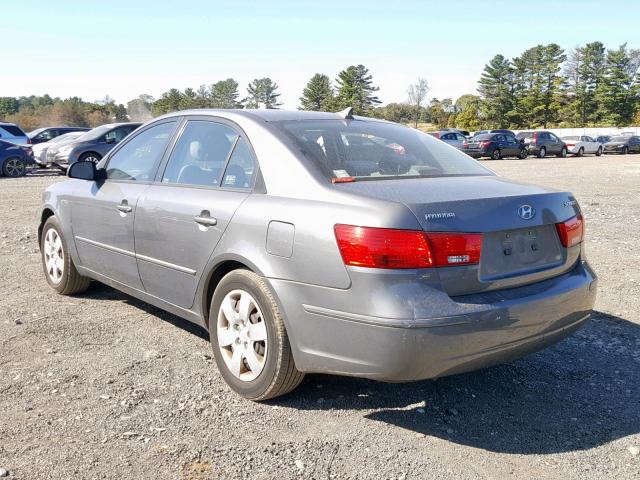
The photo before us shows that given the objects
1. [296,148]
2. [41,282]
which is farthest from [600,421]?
[41,282]

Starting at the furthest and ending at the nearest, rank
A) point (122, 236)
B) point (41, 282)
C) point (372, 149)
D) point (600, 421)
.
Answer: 1. point (41, 282)
2. point (122, 236)
3. point (372, 149)
4. point (600, 421)

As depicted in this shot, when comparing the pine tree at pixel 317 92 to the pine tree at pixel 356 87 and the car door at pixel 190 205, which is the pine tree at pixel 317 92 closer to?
the pine tree at pixel 356 87

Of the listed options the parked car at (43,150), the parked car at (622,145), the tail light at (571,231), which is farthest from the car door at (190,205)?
the parked car at (622,145)

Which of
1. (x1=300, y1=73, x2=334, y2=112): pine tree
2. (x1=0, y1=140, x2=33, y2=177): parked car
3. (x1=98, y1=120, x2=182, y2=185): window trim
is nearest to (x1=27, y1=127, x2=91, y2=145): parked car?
(x1=0, y1=140, x2=33, y2=177): parked car

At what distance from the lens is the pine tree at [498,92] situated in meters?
79.9

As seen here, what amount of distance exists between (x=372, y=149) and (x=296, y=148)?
0.57 m

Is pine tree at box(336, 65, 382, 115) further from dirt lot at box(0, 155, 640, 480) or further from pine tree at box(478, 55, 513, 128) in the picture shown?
dirt lot at box(0, 155, 640, 480)

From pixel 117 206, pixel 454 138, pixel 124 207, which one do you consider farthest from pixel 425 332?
pixel 454 138

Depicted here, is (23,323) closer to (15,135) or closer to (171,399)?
(171,399)

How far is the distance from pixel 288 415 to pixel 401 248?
3.92 feet

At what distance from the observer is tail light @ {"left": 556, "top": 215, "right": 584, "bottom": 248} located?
3.64 metres

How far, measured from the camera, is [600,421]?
354cm

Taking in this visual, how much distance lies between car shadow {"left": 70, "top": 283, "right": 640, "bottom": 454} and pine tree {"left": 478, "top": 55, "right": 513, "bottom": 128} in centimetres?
7989

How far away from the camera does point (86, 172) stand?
5.18 meters
